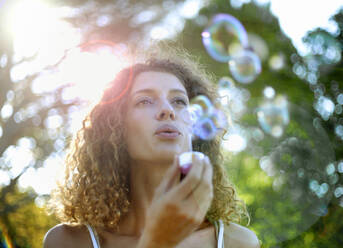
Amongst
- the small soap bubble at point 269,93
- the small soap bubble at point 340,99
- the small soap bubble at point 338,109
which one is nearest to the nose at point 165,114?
the small soap bubble at point 269,93

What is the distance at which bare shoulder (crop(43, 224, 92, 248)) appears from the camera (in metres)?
2.49

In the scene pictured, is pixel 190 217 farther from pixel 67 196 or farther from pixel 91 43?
pixel 91 43

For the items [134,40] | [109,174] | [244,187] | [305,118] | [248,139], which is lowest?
[244,187]

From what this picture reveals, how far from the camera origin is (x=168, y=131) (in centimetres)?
227

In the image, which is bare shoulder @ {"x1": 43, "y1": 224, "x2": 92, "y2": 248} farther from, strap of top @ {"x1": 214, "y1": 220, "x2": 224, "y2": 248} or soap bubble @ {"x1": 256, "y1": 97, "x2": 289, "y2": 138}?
soap bubble @ {"x1": 256, "y1": 97, "x2": 289, "y2": 138}

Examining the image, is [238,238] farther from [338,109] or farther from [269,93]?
[338,109]

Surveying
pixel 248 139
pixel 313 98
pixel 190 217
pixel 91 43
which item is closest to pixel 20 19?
pixel 91 43

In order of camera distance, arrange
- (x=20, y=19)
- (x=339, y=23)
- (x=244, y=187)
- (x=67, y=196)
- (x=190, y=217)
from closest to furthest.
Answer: (x=190, y=217), (x=67, y=196), (x=244, y=187), (x=20, y=19), (x=339, y=23)

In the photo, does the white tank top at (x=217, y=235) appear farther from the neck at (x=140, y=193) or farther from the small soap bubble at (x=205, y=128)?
the small soap bubble at (x=205, y=128)

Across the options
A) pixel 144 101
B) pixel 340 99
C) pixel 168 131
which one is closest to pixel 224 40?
pixel 144 101

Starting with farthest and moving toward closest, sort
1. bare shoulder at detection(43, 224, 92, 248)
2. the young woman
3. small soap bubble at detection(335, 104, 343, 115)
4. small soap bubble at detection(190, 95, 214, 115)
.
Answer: small soap bubble at detection(335, 104, 343, 115), small soap bubble at detection(190, 95, 214, 115), bare shoulder at detection(43, 224, 92, 248), the young woman

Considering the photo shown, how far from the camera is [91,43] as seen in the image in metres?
8.91

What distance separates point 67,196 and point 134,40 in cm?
693

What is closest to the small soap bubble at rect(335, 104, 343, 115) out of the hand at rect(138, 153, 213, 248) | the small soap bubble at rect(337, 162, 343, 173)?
the small soap bubble at rect(337, 162, 343, 173)
